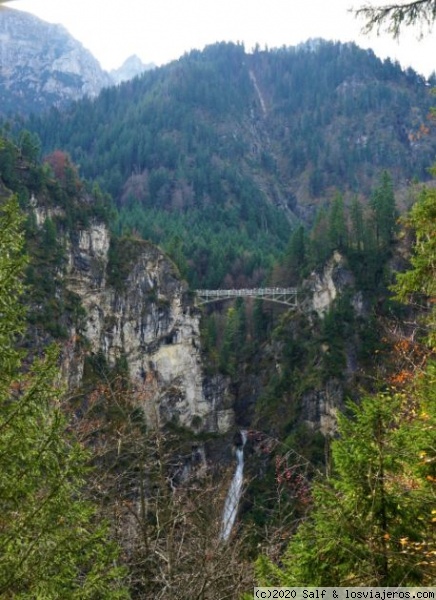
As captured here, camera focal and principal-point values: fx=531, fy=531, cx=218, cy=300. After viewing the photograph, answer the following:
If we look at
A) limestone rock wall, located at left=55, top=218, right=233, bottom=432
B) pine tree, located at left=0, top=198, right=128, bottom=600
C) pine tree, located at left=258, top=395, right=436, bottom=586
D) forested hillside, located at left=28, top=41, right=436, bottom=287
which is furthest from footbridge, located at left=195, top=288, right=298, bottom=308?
pine tree, located at left=258, top=395, right=436, bottom=586

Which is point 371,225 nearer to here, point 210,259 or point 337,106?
point 210,259

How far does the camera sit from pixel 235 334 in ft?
202

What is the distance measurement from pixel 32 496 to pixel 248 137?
161009mm

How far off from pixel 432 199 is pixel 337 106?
16603 centimetres

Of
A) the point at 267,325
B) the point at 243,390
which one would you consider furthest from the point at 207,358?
the point at 267,325

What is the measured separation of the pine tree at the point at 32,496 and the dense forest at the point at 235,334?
2 centimetres

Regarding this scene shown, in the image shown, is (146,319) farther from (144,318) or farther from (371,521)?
(371,521)

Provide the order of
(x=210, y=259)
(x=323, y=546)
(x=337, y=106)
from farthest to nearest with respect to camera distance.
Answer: (x=337, y=106) → (x=210, y=259) → (x=323, y=546)

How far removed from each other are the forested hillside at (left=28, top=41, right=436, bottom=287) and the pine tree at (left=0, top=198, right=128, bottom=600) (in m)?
83.3

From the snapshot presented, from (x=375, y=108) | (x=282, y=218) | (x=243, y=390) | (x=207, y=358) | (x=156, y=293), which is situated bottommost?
(x=243, y=390)

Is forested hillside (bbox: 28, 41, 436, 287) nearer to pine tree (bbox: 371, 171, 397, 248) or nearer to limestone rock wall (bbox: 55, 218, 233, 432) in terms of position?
limestone rock wall (bbox: 55, 218, 233, 432)

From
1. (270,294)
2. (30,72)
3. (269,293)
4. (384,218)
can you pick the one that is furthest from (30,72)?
(384,218)

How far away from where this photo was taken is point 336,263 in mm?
52281

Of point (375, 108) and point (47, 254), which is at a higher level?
point (375, 108)
